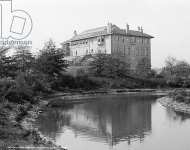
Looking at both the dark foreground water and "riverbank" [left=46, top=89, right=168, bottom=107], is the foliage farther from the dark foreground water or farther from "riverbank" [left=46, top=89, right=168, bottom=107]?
the dark foreground water

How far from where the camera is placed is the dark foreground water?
14.7 metres

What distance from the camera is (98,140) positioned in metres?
15.8

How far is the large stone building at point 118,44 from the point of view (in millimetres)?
66875

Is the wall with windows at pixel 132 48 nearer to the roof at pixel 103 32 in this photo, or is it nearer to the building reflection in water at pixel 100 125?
the roof at pixel 103 32

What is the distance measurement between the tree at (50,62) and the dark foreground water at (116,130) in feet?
66.3

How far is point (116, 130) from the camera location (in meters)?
18.4

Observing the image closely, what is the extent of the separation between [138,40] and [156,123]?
171 ft

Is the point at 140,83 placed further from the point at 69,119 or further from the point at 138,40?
the point at 69,119

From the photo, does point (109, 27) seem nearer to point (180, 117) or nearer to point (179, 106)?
point (179, 106)

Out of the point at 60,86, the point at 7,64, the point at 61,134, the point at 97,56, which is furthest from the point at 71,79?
the point at 61,134

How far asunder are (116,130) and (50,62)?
92.8 feet

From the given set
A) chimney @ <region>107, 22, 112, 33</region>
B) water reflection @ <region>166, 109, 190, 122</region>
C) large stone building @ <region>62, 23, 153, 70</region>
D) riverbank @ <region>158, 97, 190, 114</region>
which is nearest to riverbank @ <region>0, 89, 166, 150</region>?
water reflection @ <region>166, 109, 190, 122</region>

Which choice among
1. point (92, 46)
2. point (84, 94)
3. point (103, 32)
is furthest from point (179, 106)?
point (92, 46)

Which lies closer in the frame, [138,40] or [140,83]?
[140,83]
